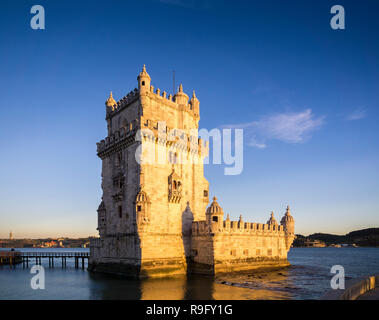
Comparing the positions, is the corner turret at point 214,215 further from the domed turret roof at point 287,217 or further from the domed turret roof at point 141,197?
the domed turret roof at point 287,217

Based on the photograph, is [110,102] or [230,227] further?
[110,102]

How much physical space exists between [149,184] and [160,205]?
265 cm

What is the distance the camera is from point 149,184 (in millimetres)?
35031

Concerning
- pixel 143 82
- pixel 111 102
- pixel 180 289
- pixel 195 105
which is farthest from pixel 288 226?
pixel 111 102

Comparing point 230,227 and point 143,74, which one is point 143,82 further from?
point 230,227

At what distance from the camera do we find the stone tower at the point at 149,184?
34.2 meters

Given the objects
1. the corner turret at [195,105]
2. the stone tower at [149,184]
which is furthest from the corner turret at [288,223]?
the corner turret at [195,105]

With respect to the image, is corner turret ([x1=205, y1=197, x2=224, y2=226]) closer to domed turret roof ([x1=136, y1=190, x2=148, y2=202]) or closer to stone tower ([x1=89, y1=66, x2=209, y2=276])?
stone tower ([x1=89, y1=66, x2=209, y2=276])

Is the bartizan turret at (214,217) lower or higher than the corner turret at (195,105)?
lower

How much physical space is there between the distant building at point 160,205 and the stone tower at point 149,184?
3.9 inches
